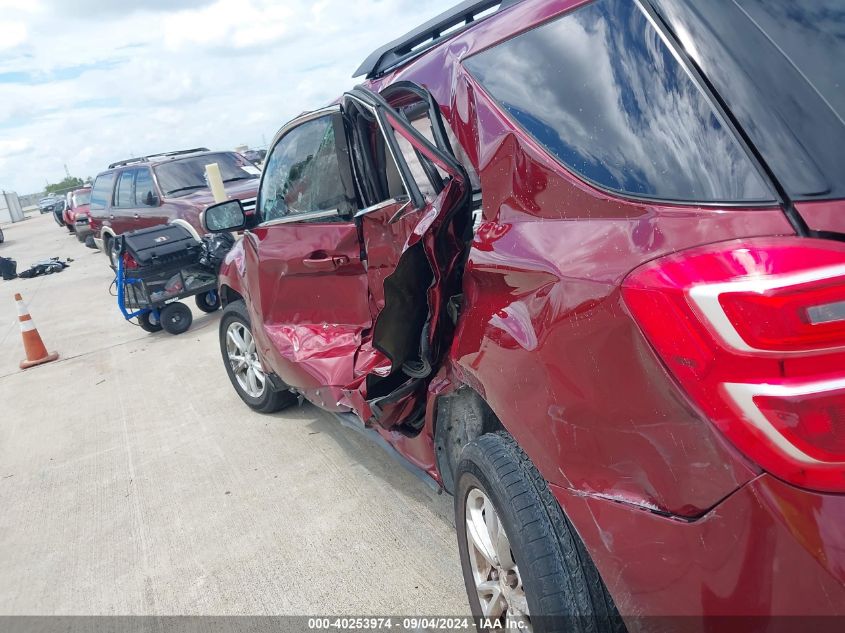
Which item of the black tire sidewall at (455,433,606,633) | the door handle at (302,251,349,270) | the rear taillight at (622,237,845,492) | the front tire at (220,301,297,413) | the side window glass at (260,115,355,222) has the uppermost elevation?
the side window glass at (260,115,355,222)

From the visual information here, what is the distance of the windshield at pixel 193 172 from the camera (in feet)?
35.7

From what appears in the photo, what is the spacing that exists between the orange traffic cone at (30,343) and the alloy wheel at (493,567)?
6970mm

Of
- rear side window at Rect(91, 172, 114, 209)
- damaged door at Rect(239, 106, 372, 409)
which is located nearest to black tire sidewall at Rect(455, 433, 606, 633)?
damaged door at Rect(239, 106, 372, 409)

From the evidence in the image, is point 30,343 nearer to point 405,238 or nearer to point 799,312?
point 405,238

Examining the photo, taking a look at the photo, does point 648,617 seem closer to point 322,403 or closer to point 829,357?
point 829,357

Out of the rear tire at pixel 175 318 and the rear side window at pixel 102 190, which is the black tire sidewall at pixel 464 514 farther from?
the rear side window at pixel 102 190

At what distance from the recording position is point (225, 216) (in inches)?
161

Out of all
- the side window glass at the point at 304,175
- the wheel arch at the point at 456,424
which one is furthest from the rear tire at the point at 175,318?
the wheel arch at the point at 456,424

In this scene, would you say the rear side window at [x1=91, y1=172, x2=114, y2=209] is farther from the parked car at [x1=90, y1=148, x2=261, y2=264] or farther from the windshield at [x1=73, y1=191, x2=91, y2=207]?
the windshield at [x1=73, y1=191, x2=91, y2=207]

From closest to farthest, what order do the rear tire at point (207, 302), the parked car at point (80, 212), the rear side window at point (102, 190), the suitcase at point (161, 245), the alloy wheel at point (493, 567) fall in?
the alloy wheel at point (493, 567) → the suitcase at point (161, 245) → the rear tire at point (207, 302) → the rear side window at point (102, 190) → the parked car at point (80, 212)

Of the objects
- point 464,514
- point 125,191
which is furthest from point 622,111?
point 125,191

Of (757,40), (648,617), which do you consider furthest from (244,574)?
(757,40)

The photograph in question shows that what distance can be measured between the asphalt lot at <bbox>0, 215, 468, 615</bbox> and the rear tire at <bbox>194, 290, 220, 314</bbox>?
2.79m

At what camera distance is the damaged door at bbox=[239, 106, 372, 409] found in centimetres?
323
